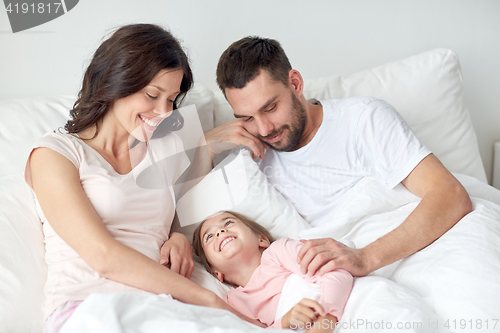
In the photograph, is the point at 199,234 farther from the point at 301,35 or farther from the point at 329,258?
the point at 301,35

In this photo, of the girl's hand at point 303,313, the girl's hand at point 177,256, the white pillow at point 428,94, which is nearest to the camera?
Answer: the girl's hand at point 303,313

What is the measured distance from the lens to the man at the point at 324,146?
1.23 m

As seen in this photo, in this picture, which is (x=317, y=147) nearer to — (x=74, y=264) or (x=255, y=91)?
(x=255, y=91)

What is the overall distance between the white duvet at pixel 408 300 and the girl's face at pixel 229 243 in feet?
0.23

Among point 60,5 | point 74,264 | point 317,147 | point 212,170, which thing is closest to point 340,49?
point 317,147

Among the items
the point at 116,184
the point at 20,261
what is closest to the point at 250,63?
the point at 116,184

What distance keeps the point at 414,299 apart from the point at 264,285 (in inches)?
16.4

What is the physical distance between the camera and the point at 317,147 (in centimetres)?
151

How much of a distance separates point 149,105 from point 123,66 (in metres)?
0.13

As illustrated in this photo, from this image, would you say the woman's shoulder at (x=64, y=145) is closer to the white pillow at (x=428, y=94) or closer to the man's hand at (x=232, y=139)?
the man's hand at (x=232, y=139)

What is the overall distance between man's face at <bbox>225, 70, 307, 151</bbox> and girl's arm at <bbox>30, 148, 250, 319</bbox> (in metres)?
0.61

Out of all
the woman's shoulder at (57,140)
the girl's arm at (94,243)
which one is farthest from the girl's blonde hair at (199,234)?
the woman's shoulder at (57,140)

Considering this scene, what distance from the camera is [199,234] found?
1.38m

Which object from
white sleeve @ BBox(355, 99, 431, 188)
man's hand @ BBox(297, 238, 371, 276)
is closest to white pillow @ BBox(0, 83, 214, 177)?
white sleeve @ BBox(355, 99, 431, 188)
